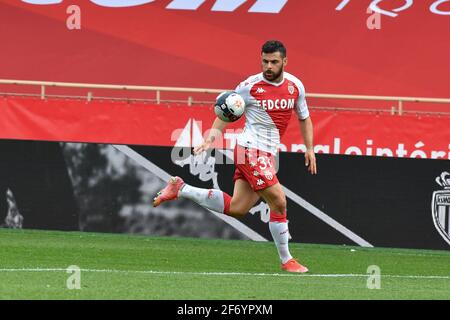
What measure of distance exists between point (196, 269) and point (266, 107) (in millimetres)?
1802

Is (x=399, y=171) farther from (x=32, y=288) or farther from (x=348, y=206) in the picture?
(x=32, y=288)

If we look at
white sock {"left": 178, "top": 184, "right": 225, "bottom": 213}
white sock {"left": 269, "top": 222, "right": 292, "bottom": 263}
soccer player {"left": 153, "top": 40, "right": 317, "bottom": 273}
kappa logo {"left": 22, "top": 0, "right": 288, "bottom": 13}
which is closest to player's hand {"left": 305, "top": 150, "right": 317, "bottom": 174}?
soccer player {"left": 153, "top": 40, "right": 317, "bottom": 273}

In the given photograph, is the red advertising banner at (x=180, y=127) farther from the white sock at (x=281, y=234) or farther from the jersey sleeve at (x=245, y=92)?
the white sock at (x=281, y=234)

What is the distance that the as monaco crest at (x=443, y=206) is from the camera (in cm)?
1609

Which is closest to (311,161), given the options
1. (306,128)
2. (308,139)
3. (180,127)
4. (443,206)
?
(308,139)

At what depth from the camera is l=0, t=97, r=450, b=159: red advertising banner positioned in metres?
16.4

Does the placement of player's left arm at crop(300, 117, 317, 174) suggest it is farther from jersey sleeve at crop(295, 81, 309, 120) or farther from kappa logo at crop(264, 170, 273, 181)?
kappa logo at crop(264, 170, 273, 181)

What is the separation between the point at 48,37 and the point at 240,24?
317 cm

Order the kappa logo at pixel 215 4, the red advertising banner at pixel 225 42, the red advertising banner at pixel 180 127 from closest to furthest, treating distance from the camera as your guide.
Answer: the red advertising banner at pixel 180 127 → the red advertising banner at pixel 225 42 → the kappa logo at pixel 215 4

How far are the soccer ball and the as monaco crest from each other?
173 inches

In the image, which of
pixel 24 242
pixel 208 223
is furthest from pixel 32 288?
pixel 208 223

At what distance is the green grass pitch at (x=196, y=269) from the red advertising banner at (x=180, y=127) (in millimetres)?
1269

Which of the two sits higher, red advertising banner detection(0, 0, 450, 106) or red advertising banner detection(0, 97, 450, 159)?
red advertising banner detection(0, 0, 450, 106)

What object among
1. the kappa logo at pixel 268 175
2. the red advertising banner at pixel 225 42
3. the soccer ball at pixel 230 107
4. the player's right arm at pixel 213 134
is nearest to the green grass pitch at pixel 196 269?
the kappa logo at pixel 268 175
